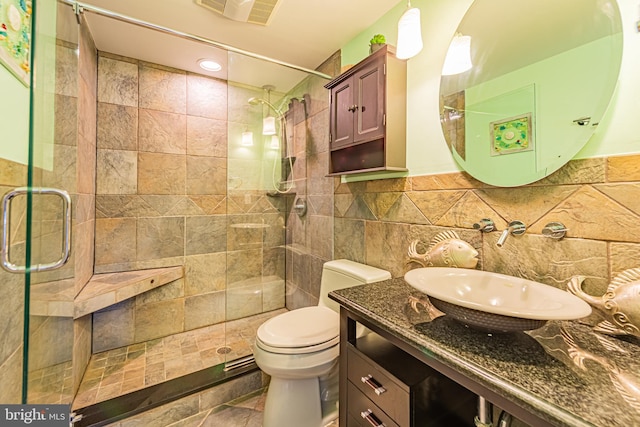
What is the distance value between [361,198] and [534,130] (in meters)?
0.99

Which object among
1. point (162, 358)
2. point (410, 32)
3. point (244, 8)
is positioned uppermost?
point (244, 8)

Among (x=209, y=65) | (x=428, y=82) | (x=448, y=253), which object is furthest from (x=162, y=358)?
(x=428, y=82)

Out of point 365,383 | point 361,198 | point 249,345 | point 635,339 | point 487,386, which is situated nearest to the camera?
point 487,386

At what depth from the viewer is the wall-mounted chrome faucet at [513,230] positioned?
0.95 m

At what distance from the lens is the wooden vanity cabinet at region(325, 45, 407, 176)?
4.61 feet

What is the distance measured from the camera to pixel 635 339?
2.28 feet

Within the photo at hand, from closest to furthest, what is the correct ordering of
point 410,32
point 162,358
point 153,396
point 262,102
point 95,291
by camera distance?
point 410,32
point 153,396
point 95,291
point 162,358
point 262,102

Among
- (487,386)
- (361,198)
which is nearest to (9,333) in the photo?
(487,386)

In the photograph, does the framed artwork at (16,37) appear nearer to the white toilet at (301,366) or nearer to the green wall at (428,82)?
the white toilet at (301,366)

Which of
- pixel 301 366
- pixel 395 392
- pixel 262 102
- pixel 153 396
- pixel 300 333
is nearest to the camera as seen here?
pixel 395 392

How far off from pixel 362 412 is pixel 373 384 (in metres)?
0.14

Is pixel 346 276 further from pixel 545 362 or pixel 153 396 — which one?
pixel 153 396

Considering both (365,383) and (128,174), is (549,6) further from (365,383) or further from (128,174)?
(128,174)

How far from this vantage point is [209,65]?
2264 millimetres
